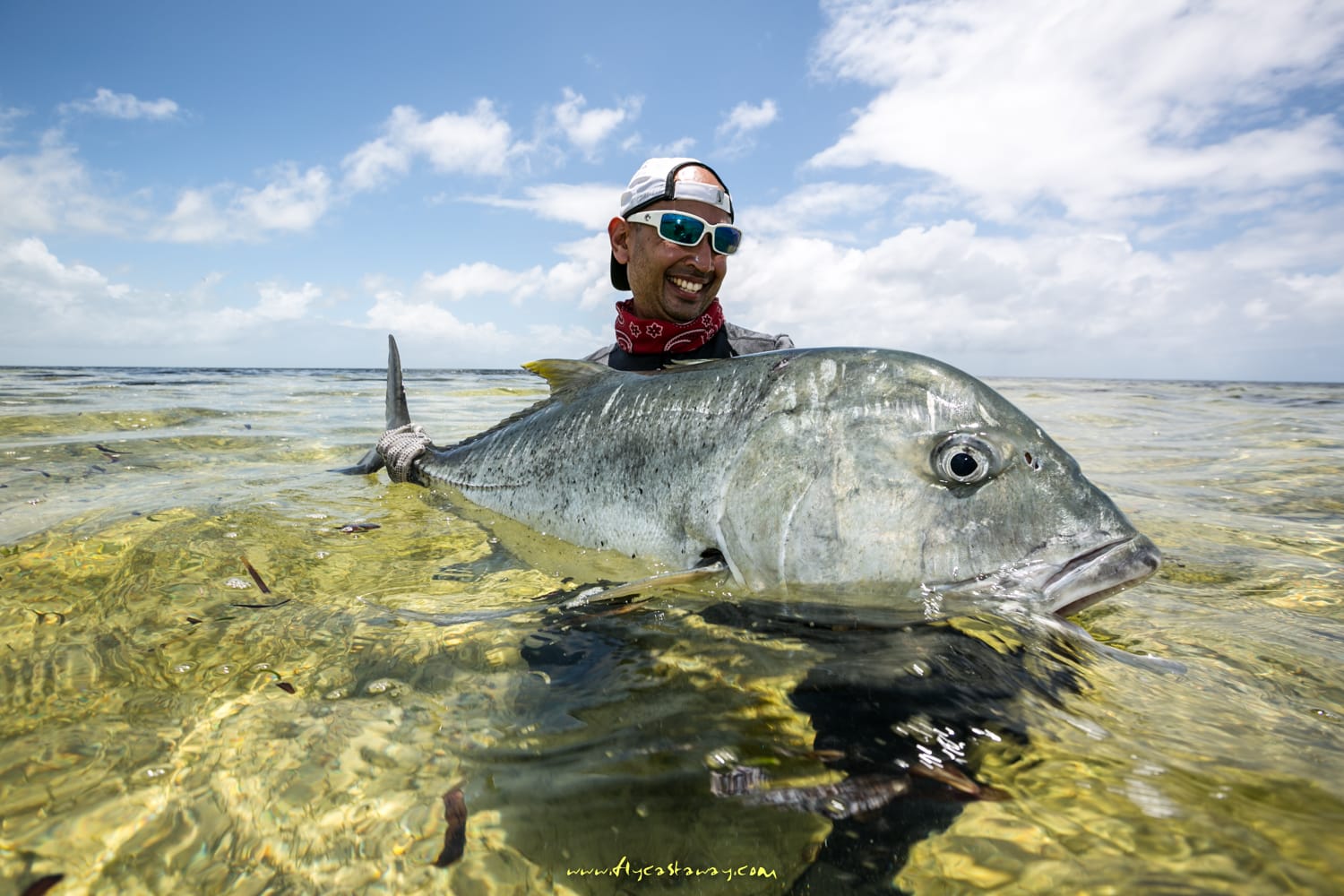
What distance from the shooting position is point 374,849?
135 centimetres

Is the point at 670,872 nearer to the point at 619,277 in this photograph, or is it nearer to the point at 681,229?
the point at 681,229

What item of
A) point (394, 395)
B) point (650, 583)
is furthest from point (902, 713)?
point (394, 395)

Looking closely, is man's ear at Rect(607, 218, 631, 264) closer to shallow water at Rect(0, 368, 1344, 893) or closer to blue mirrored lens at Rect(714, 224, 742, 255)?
blue mirrored lens at Rect(714, 224, 742, 255)

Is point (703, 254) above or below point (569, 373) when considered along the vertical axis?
above

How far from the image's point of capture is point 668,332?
465cm

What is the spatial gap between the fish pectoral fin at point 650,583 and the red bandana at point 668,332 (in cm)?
249

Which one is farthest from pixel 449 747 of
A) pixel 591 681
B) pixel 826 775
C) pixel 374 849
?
pixel 826 775

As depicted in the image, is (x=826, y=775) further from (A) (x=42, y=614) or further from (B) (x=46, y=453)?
(B) (x=46, y=453)

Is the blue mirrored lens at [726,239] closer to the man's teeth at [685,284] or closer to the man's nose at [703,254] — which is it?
the man's nose at [703,254]

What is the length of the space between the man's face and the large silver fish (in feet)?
5.87

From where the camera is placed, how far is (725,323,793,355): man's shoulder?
5.02 meters

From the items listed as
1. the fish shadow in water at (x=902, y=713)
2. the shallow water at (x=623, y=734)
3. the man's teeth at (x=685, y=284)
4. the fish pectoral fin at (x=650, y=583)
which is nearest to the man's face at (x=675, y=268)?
the man's teeth at (x=685, y=284)

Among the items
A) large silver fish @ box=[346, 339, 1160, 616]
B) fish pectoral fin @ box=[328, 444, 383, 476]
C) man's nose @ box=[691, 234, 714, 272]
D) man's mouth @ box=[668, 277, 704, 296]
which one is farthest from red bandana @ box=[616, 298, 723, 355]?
fish pectoral fin @ box=[328, 444, 383, 476]

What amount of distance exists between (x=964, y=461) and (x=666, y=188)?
9.74 feet
